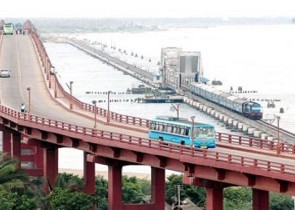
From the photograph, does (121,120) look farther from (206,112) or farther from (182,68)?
(182,68)

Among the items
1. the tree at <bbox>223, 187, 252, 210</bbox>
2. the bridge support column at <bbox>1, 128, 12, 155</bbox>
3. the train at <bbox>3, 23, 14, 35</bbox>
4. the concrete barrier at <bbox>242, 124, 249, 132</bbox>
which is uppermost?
the train at <bbox>3, 23, 14, 35</bbox>

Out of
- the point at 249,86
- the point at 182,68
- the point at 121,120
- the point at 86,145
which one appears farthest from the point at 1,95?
the point at 249,86

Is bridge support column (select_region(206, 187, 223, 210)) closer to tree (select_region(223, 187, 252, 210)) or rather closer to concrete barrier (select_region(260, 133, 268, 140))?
tree (select_region(223, 187, 252, 210))

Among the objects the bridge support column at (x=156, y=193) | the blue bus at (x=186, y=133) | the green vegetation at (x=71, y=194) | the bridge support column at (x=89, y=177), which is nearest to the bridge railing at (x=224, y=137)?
the blue bus at (x=186, y=133)

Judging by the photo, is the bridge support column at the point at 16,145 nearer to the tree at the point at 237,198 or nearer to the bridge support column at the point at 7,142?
the bridge support column at the point at 7,142

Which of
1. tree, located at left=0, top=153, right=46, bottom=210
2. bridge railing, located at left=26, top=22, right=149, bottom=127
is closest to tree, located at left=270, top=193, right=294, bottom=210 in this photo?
bridge railing, located at left=26, top=22, right=149, bottom=127

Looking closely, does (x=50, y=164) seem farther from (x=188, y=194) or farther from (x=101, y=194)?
(x=188, y=194)

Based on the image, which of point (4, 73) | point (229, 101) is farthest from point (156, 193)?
point (229, 101)
